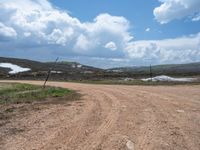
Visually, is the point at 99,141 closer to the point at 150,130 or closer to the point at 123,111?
the point at 150,130

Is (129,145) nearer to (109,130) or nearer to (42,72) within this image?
(109,130)

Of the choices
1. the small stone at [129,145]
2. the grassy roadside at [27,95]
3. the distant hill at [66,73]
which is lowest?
the small stone at [129,145]

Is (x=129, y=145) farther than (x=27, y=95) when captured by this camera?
No

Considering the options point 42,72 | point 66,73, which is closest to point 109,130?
point 42,72

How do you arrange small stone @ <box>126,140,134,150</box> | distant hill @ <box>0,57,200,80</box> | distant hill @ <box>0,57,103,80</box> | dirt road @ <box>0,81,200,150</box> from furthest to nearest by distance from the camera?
distant hill @ <box>0,57,103,80</box>, distant hill @ <box>0,57,200,80</box>, dirt road @ <box>0,81,200,150</box>, small stone @ <box>126,140,134,150</box>

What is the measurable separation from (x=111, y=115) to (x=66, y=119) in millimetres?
1693

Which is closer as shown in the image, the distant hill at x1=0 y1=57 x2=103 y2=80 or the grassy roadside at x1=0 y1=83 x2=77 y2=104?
the grassy roadside at x1=0 y1=83 x2=77 y2=104

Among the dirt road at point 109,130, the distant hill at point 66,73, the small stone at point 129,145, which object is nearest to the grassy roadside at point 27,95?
the dirt road at point 109,130

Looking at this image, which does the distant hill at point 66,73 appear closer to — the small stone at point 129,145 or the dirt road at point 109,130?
the dirt road at point 109,130

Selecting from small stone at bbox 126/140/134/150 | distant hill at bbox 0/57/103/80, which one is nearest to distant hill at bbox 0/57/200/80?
distant hill at bbox 0/57/103/80

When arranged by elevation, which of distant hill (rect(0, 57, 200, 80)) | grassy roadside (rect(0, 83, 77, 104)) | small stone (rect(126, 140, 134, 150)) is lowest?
small stone (rect(126, 140, 134, 150))

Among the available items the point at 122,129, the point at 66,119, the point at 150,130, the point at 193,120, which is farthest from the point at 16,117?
the point at 193,120

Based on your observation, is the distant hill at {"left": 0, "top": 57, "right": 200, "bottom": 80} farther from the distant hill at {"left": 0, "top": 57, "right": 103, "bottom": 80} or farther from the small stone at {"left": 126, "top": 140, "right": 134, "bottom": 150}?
the small stone at {"left": 126, "top": 140, "right": 134, "bottom": 150}

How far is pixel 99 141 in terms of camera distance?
7.73 metres
